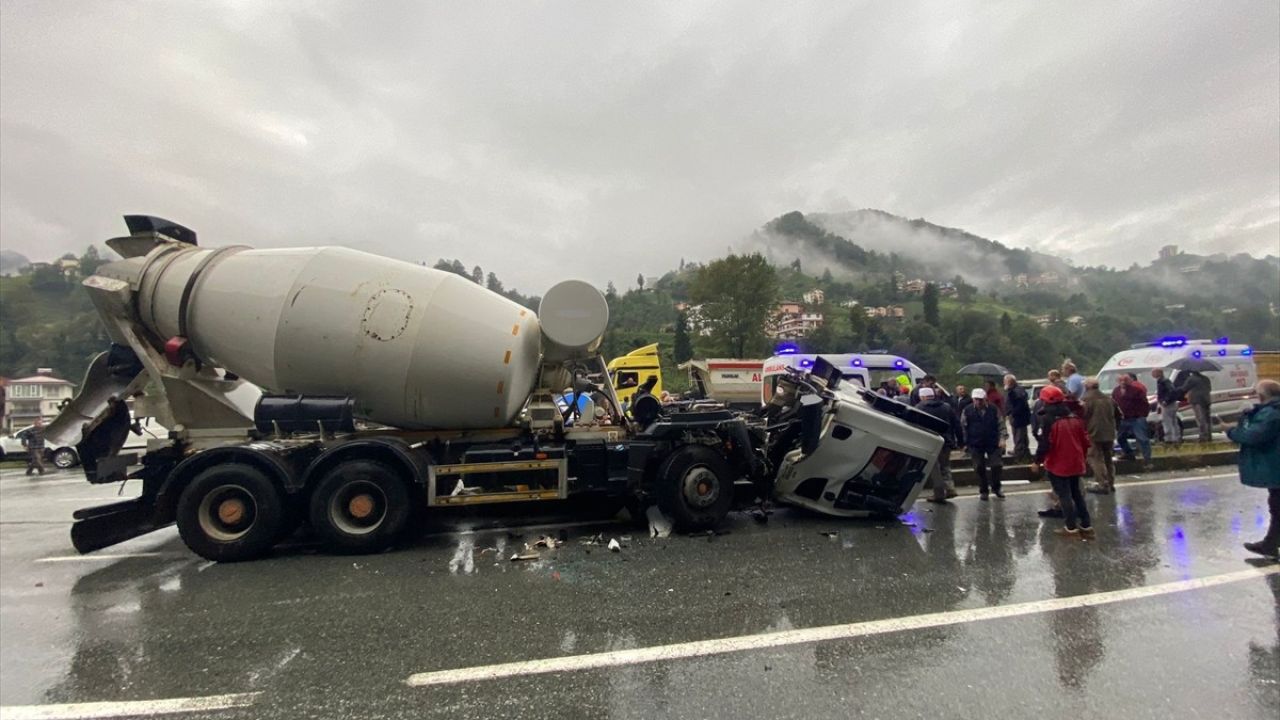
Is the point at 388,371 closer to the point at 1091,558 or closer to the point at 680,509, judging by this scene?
the point at 680,509

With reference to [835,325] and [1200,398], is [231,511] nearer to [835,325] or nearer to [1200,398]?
[1200,398]

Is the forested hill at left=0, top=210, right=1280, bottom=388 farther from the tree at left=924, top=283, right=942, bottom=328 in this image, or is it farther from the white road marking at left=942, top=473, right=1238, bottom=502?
the white road marking at left=942, top=473, right=1238, bottom=502

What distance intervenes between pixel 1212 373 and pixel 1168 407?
3981 millimetres

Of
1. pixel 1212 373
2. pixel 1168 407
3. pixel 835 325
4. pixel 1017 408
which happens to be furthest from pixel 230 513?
pixel 835 325

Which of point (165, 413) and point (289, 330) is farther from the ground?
point (289, 330)

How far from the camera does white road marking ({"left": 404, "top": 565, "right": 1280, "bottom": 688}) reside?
11.1 feet

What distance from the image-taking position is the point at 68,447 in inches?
489

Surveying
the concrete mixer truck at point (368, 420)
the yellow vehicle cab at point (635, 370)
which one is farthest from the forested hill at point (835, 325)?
the concrete mixer truck at point (368, 420)

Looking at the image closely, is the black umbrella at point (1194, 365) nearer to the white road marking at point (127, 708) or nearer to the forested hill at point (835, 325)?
the white road marking at point (127, 708)

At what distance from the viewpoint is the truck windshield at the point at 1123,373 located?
44.8 feet

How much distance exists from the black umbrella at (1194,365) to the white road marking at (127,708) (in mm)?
15908

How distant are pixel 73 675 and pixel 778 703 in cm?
418

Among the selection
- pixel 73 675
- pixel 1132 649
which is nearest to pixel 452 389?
pixel 73 675

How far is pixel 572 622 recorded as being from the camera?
13.4ft
